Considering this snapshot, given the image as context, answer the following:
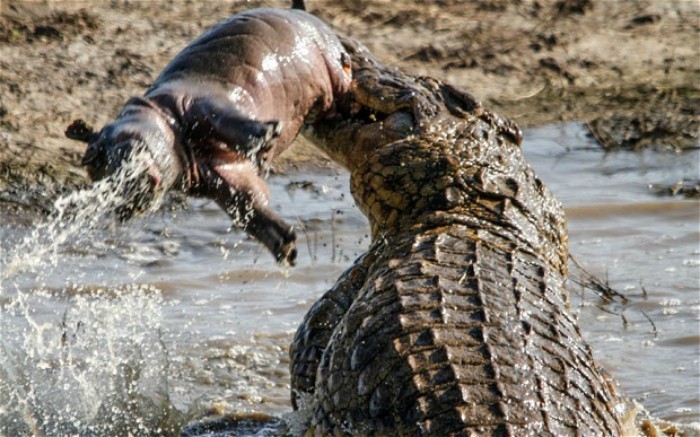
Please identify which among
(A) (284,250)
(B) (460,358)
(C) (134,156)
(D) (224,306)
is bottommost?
(D) (224,306)

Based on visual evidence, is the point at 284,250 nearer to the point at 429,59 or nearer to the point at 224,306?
the point at 224,306

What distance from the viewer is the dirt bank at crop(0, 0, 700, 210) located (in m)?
8.38

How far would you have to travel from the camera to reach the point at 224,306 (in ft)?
22.0

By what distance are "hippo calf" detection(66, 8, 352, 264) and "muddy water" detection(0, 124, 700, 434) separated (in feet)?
3.52

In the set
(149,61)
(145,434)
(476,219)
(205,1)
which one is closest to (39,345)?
(145,434)

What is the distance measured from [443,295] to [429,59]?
681 cm

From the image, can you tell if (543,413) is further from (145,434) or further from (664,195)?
(664,195)

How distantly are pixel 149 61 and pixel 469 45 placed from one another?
279 cm

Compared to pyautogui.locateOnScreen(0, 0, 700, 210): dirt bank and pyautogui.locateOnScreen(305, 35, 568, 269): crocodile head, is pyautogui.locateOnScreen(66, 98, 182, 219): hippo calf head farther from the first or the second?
pyautogui.locateOnScreen(0, 0, 700, 210): dirt bank

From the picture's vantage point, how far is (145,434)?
504 centimetres

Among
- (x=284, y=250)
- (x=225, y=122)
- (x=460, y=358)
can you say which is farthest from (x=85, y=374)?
(x=460, y=358)

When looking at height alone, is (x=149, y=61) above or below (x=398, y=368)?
below

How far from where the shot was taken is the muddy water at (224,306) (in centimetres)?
532

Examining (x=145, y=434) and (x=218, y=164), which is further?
(x=145, y=434)
